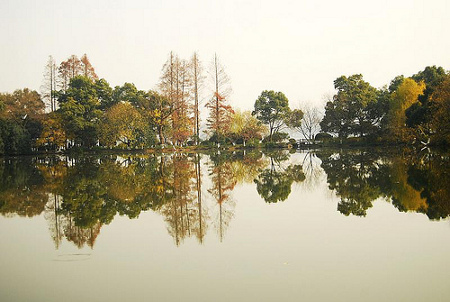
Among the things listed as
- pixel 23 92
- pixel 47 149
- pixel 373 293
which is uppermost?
pixel 23 92

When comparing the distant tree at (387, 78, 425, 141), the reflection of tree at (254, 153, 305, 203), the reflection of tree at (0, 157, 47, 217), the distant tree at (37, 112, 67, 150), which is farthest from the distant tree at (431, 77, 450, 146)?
the distant tree at (37, 112, 67, 150)

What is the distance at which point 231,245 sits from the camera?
4.66m

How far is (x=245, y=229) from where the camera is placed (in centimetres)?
555

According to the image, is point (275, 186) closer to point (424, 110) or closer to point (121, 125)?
point (424, 110)

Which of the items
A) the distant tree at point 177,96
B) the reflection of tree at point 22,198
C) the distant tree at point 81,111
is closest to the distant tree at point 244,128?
the distant tree at point 177,96

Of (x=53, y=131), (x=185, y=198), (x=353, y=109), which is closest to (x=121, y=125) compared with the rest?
(x=53, y=131)

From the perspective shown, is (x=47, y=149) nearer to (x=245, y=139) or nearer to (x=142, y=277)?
(x=245, y=139)

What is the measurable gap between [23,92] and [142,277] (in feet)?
149

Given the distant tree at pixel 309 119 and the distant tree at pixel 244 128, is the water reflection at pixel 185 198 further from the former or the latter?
the distant tree at pixel 309 119

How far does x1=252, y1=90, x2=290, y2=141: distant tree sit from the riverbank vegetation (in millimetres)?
5138

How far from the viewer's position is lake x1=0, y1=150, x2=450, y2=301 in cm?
330

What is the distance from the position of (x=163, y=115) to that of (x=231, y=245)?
3448cm

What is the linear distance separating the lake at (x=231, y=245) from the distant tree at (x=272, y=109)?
4321 centimetres

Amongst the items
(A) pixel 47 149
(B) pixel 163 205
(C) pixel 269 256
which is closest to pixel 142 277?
(C) pixel 269 256
